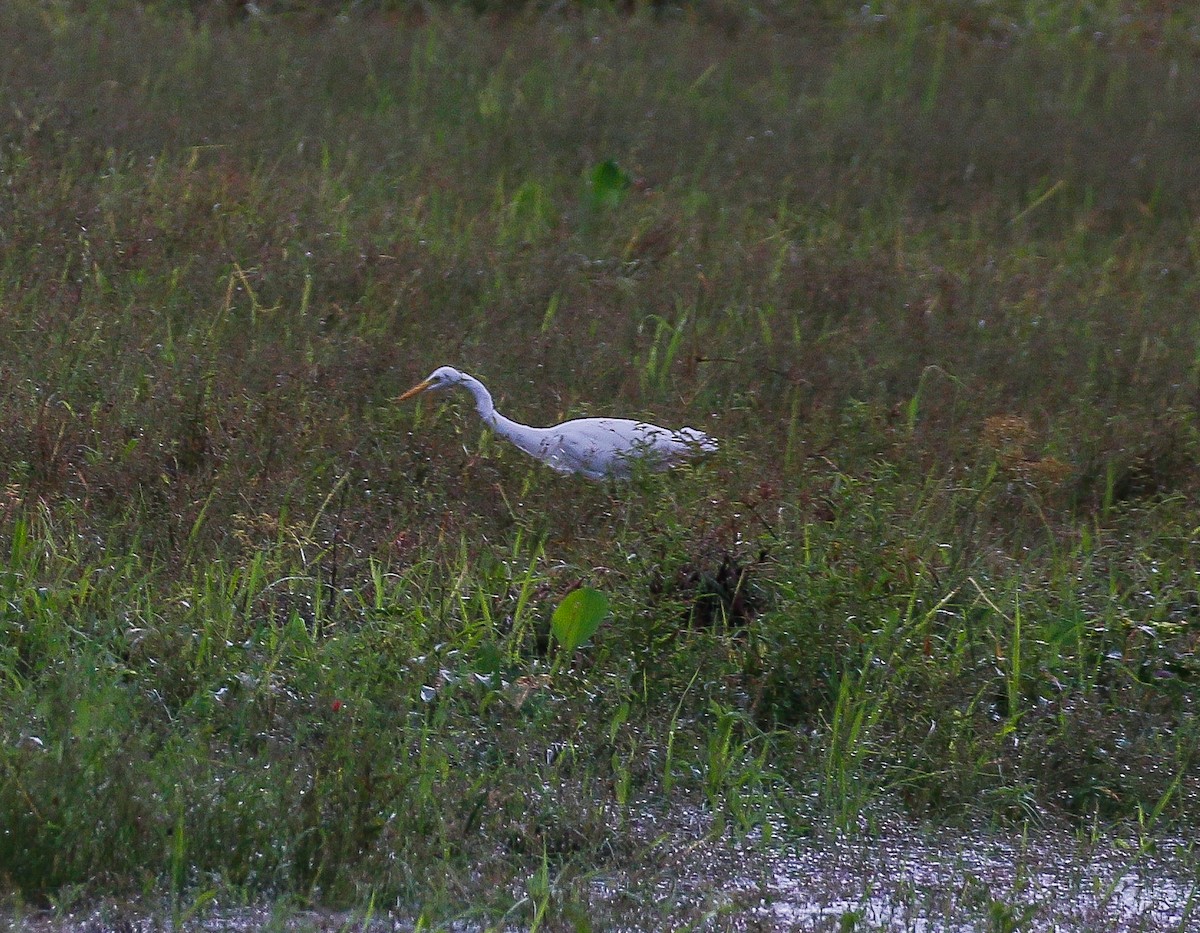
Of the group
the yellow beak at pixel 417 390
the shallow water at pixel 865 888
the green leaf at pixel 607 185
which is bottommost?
the shallow water at pixel 865 888

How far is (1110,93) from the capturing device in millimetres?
9820

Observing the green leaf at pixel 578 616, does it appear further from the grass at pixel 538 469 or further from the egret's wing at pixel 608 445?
the egret's wing at pixel 608 445

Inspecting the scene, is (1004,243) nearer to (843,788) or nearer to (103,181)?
(103,181)

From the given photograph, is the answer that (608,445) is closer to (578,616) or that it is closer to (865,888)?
(578,616)

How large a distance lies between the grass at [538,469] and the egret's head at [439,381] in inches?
3.7

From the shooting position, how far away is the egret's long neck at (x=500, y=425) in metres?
4.77

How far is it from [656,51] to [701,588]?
20.9 feet

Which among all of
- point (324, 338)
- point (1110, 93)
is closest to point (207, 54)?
point (324, 338)

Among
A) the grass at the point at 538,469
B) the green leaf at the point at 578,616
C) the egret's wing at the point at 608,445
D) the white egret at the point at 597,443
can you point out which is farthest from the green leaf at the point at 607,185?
the green leaf at the point at 578,616

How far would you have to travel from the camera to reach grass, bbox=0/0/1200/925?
3.16 meters

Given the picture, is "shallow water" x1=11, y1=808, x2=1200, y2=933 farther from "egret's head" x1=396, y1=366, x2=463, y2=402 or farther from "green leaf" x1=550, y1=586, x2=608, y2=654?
"egret's head" x1=396, y1=366, x2=463, y2=402

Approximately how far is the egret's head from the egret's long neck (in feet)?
0.15

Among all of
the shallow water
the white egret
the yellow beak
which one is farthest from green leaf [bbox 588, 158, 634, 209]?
the shallow water

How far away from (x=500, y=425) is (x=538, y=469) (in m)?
0.18
